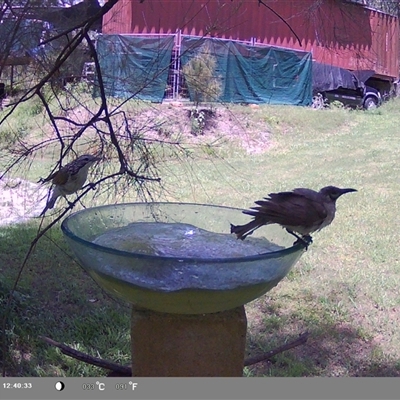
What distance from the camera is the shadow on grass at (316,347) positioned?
124 inches

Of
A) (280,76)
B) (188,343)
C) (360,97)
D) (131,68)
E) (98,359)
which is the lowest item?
(98,359)

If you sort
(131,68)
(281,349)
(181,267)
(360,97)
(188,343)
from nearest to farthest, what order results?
(181,267) < (188,343) < (281,349) < (131,68) < (360,97)

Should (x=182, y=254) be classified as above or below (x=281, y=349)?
above

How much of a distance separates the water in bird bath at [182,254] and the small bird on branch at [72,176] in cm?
70

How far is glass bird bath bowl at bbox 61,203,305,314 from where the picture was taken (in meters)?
1.55

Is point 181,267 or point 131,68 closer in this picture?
point 181,267

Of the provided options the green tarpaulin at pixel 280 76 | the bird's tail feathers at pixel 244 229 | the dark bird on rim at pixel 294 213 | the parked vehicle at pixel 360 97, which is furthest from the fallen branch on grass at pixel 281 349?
the parked vehicle at pixel 360 97

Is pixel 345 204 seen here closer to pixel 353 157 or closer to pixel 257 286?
pixel 353 157

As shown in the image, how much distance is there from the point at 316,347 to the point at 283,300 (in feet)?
1.87

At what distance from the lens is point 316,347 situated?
3.38 metres

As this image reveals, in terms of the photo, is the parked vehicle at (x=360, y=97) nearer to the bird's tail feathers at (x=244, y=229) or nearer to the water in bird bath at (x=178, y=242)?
the water in bird bath at (x=178, y=242)

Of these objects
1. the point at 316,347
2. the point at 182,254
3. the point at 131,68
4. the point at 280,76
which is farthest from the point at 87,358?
the point at 280,76

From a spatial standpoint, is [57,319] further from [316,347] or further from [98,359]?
[98,359]
